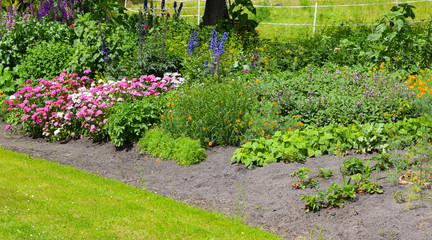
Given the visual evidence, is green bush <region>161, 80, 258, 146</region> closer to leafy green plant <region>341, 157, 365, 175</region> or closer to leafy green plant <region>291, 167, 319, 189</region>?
leafy green plant <region>291, 167, 319, 189</region>

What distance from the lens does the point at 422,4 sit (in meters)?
21.0

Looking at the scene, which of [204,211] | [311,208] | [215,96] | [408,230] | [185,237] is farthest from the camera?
[215,96]

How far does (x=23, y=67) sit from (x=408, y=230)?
890cm

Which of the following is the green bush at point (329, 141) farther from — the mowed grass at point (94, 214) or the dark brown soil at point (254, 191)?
the mowed grass at point (94, 214)

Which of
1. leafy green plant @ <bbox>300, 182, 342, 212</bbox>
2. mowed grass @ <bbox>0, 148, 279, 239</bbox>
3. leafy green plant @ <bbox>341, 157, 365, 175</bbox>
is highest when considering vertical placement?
leafy green plant @ <bbox>341, 157, 365, 175</bbox>

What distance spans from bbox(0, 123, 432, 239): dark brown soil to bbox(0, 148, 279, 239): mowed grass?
0.91 ft

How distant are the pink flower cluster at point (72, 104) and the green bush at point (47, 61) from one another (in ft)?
3.80

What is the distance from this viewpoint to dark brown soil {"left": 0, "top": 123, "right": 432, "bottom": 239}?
434cm

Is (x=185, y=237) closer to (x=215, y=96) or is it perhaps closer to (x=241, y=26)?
(x=215, y=96)

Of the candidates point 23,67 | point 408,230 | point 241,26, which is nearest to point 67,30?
point 23,67

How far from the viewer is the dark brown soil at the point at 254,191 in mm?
4340

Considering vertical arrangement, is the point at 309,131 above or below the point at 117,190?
above

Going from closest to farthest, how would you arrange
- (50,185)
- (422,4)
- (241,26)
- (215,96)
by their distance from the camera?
(50,185) → (215,96) → (241,26) → (422,4)

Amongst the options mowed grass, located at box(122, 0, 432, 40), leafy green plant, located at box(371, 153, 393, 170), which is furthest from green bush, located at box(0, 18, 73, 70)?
mowed grass, located at box(122, 0, 432, 40)
